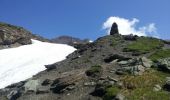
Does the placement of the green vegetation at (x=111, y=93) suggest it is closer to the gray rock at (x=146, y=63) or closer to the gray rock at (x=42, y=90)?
the gray rock at (x=146, y=63)

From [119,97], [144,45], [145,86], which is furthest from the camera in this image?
[144,45]

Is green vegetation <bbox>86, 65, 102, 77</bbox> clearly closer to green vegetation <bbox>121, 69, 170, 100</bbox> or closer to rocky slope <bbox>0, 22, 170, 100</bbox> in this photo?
rocky slope <bbox>0, 22, 170, 100</bbox>

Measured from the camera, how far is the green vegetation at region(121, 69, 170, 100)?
38312 mm

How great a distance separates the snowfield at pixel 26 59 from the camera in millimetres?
70688

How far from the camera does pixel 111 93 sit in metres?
40.2

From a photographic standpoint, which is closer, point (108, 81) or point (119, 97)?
point (119, 97)

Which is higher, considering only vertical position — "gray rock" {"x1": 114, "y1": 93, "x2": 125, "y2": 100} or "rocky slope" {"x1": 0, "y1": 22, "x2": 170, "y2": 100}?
"rocky slope" {"x1": 0, "y1": 22, "x2": 170, "y2": 100}

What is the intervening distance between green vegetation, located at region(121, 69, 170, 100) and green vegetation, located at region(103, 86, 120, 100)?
71 cm

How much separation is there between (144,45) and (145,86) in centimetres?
2977

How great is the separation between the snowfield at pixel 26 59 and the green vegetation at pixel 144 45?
54.5ft

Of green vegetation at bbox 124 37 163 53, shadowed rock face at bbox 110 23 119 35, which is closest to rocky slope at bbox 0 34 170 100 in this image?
green vegetation at bbox 124 37 163 53

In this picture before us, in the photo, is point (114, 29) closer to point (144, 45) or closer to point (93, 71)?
point (144, 45)

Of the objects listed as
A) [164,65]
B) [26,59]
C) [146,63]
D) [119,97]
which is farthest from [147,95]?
[26,59]

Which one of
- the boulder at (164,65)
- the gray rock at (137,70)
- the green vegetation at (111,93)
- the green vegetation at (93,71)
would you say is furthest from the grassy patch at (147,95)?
the green vegetation at (93,71)
